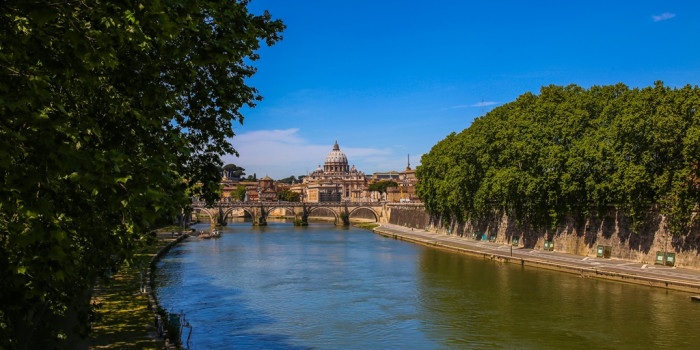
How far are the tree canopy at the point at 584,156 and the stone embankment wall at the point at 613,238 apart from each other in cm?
115

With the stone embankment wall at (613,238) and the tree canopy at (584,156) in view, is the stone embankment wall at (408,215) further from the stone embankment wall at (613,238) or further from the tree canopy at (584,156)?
the stone embankment wall at (613,238)

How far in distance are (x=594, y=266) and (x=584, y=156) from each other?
7.65 meters

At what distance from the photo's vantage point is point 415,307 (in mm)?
31578

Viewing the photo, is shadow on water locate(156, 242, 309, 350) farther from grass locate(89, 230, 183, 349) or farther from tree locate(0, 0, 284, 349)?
tree locate(0, 0, 284, 349)

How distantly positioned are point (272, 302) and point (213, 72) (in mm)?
19657

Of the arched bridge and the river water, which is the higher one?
the arched bridge

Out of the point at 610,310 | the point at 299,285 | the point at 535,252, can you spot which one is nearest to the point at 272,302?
the point at 299,285

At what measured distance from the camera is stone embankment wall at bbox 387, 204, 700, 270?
3912 cm

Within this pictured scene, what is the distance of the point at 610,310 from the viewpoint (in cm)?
2980

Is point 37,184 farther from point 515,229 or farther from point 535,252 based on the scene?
point 515,229

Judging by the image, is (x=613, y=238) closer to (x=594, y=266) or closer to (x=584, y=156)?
A: (x=594, y=266)

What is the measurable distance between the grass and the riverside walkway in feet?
90.5

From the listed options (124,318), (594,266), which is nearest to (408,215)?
(594,266)

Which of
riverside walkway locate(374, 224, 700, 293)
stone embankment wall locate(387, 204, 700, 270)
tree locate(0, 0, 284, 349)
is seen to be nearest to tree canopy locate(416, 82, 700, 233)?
stone embankment wall locate(387, 204, 700, 270)
